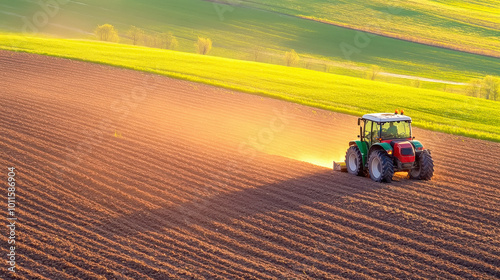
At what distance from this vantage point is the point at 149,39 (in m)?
77.3

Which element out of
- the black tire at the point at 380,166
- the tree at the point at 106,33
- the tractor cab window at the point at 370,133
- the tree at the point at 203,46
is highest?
the tree at the point at 106,33

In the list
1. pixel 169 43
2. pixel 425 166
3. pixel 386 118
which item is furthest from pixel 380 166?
pixel 169 43

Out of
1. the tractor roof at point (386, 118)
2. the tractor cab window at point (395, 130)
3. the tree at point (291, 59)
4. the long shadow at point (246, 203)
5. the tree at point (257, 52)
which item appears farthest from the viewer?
the tree at point (257, 52)

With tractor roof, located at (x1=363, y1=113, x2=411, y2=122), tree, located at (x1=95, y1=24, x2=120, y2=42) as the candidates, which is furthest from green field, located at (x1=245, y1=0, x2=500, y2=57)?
tractor roof, located at (x1=363, y1=113, x2=411, y2=122)

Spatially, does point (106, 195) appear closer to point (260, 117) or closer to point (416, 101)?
point (260, 117)

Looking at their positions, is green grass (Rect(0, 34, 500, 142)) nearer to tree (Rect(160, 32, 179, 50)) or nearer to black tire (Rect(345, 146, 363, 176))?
black tire (Rect(345, 146, 363, 176))

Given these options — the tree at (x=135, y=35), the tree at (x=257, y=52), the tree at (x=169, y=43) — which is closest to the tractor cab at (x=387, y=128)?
the tree at (x=257, y=52)

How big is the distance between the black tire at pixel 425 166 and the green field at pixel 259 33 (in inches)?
2084

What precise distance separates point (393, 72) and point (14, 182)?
6401 centimetres

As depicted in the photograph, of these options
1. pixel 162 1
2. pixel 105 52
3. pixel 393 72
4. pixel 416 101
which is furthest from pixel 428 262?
pixel 162 1

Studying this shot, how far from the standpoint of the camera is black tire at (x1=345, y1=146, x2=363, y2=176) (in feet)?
54.6

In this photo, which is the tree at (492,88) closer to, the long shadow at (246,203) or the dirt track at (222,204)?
the dirt track at (222,204)

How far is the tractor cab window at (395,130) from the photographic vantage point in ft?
53.5

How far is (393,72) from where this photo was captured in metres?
71.5
